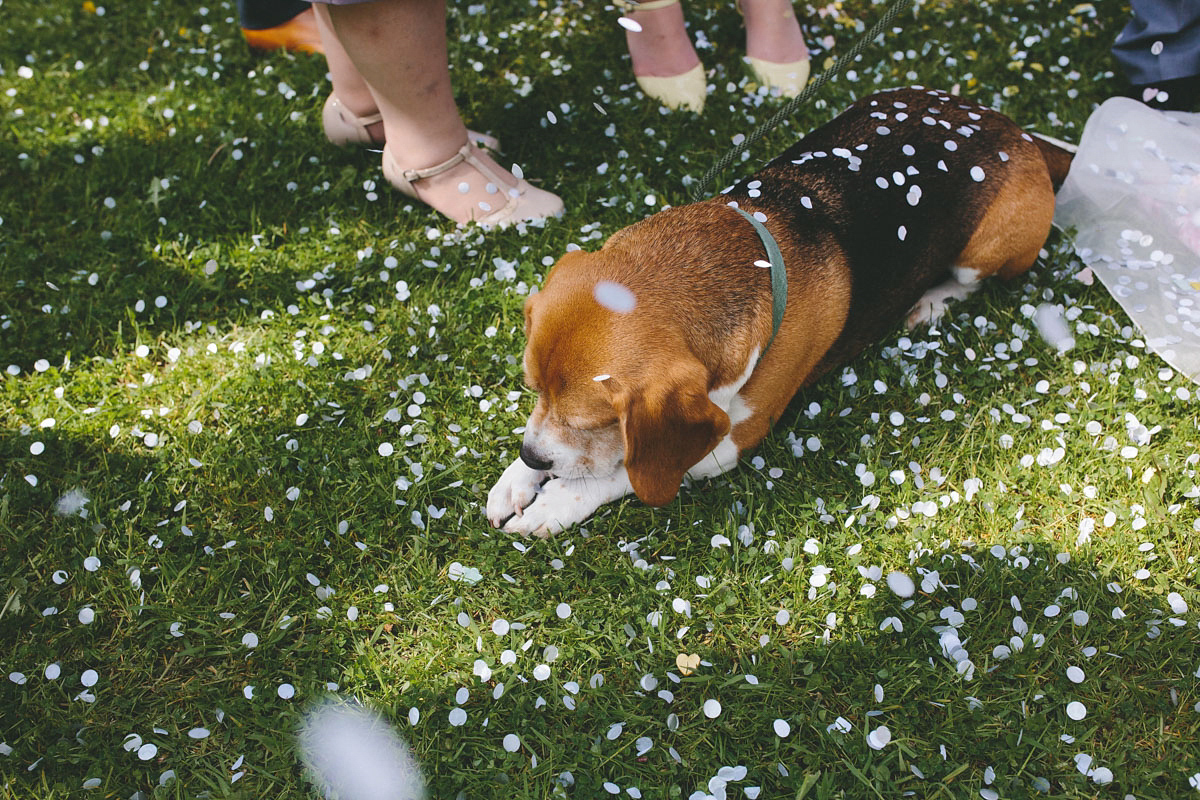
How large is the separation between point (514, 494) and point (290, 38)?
389cm

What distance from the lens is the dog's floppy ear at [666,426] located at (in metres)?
2.63

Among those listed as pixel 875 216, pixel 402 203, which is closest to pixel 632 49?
pixel 402 203

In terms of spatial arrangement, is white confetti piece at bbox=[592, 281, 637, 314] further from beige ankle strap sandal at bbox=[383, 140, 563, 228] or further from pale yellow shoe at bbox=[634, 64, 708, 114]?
pale yellow shoe at bbox=[634, 64, 708, 114]

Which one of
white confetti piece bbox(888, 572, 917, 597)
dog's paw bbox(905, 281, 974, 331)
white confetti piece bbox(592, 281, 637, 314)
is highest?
white confetti piece bbox(592, 281, 637, 314)

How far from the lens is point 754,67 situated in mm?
5055

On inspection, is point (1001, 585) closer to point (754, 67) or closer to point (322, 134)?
point (754, 67)

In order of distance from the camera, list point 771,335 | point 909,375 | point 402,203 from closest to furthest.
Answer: point 771,335, point 909,375, point 402,203

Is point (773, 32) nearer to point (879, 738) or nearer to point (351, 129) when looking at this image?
point (351, 129)

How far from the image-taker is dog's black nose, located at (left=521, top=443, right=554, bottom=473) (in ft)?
9.66

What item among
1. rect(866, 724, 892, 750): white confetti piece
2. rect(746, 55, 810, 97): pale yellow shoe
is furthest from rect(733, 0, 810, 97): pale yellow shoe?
rect(866, 724, 892, 750): white confetti piece

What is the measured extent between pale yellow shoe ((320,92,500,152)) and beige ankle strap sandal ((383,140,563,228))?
10.1 inches

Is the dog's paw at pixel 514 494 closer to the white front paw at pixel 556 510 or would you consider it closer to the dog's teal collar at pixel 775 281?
the white front paw at pixel 556 510

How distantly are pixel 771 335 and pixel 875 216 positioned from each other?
716mm

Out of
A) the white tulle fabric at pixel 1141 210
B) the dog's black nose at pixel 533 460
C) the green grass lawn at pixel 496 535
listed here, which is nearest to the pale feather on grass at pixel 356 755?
the green grass lawn at pixel 496 535
